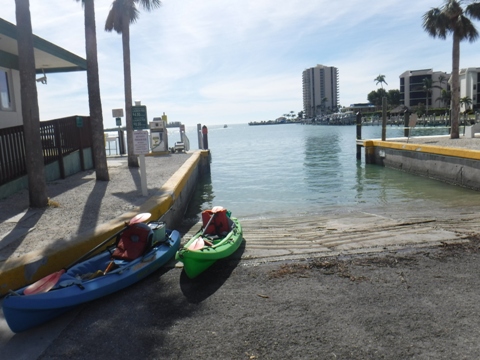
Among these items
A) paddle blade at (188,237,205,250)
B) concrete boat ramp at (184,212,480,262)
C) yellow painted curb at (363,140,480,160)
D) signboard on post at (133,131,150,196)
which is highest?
signboard on post at (133,131,150,196)

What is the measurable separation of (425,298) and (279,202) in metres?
10.2

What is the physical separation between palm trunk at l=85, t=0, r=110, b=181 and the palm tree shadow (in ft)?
23.5

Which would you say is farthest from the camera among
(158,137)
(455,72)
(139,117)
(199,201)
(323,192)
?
(455,72)

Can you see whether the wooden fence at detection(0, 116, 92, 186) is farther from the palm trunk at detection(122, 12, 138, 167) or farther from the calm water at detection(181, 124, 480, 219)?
the calm water at detection(181, 124, 480, 219)

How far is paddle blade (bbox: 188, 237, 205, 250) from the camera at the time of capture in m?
5.64

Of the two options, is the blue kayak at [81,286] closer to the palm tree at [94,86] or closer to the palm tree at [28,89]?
the palm tree at [28,89]

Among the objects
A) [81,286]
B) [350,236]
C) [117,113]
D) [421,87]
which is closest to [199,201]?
[350,236]

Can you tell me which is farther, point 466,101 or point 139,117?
point 466,101

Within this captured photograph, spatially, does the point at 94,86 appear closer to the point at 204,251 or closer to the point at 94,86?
the point at 94,86

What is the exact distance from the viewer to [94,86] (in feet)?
38.5

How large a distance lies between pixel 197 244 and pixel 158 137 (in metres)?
16.8

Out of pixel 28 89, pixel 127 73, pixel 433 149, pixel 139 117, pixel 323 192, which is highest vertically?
pixel 127 73

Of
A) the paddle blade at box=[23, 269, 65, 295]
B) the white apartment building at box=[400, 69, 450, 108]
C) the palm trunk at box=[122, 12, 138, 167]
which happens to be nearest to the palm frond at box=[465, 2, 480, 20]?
the palm trunk at box=[122, 12, 138, 167]

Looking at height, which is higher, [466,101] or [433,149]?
[466,101]
